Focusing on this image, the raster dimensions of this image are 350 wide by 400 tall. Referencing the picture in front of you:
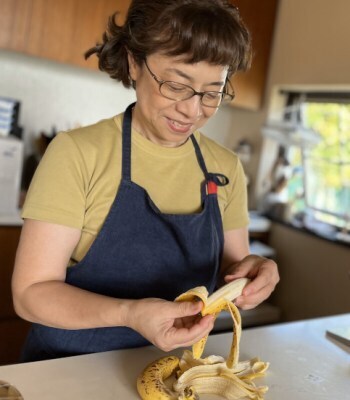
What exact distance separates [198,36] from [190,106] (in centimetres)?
14

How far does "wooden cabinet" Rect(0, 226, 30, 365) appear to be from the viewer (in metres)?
2.15

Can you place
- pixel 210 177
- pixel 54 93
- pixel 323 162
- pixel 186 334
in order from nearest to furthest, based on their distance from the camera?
1. pixel 186 334
2. pixel 210 177
3. pixel 54 93
4. pixel 323 162

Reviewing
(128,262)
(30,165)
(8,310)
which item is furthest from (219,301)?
(30,165)

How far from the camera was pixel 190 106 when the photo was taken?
1.05 m

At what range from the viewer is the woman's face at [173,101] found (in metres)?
1.02

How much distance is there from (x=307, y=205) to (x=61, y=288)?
2182 mm

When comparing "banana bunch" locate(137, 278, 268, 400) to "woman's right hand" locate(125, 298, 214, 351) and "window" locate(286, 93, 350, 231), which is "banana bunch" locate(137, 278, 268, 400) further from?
"window" locate(286, 93, 350, 231)

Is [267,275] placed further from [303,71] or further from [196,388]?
[303,71]

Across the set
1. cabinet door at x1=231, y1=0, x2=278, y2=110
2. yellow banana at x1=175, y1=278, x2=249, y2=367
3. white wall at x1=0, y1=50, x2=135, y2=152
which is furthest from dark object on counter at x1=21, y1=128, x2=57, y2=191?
yellow banana at x1=175, y1=278, x2=249, y2=367

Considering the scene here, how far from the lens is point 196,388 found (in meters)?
0.95

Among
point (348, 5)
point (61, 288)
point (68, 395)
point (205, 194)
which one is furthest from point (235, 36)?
point (348, 5)

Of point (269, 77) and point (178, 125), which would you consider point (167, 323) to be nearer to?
point (178, 125)

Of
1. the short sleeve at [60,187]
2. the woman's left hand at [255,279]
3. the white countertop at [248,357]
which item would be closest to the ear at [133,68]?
the short sleeve at [60,187]

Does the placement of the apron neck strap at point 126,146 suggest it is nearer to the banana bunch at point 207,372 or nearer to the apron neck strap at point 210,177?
the apron neck strap at point 210,177
